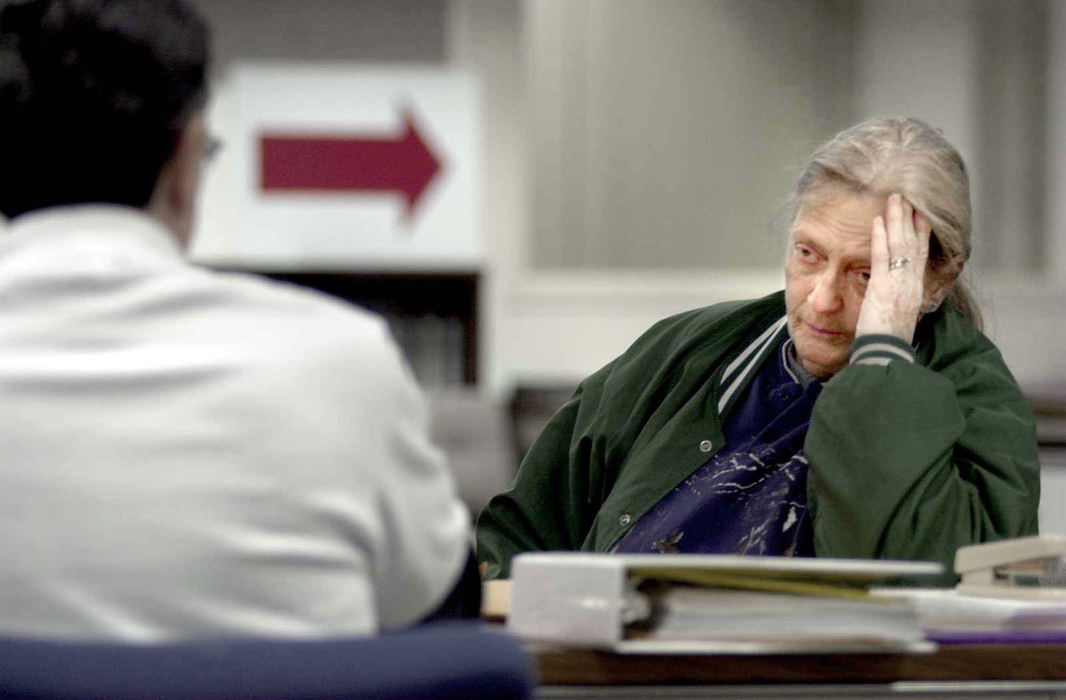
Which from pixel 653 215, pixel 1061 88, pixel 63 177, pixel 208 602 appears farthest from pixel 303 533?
pixel 1061 88

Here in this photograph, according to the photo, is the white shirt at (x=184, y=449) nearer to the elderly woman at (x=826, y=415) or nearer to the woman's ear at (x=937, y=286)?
the elderly woman at (x=826, y=415)

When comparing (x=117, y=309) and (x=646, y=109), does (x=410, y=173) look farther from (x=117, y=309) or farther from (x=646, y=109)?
(x=117, y=309)

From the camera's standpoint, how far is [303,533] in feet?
2.71

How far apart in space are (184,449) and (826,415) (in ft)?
2.89

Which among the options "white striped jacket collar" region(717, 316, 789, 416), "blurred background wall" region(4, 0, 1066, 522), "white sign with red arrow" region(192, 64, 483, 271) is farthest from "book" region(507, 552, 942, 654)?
"blurred background wall" region(4, 0, 1066, 522)

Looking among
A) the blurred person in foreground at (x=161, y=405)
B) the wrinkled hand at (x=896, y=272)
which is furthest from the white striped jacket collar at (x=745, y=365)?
the blurred person in foreground at (x=161, y=405)

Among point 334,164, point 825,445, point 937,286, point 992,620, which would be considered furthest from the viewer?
point 334,164

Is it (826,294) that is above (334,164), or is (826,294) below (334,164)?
above

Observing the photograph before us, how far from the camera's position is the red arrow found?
554cm

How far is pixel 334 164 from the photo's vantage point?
5559 mm

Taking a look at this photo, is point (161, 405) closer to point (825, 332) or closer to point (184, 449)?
point (184, 449)

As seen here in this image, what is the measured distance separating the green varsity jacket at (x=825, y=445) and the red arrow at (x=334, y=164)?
3.76 metres

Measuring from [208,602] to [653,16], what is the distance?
18.0ft

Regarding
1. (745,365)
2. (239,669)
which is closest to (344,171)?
(745,365)
